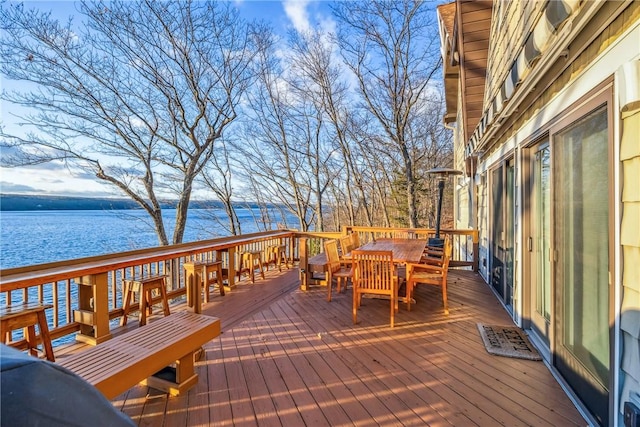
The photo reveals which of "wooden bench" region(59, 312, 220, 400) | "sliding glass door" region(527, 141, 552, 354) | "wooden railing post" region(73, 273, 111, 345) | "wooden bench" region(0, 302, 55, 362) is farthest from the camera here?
"wooden railing post" region(73, 273, 111, 345)

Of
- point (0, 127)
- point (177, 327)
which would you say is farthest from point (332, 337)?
point (0, 127)

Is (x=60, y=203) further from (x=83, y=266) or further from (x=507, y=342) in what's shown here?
(x=507, y=342)

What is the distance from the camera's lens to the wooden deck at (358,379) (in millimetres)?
2021

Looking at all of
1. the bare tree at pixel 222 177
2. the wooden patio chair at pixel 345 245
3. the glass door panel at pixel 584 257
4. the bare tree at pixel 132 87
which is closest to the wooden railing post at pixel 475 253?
the wooden patio chair at pixel 345 245

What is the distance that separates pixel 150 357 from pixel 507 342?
3173 mm

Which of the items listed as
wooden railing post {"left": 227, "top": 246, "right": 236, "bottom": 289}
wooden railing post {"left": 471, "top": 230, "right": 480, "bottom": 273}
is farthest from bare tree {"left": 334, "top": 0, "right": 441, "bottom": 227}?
wooden railing post {"left": 227, "top": 246, "right": 236, "bottom": 289}

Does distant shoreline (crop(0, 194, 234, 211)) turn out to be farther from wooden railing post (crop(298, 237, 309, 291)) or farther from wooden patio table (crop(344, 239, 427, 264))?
wooden patio table (crop(344, 239, 427, 264))

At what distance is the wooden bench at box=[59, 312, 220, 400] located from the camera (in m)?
1.75

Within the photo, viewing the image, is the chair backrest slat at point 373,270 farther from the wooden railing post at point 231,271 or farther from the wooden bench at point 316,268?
the wooden railing post at point 231,271

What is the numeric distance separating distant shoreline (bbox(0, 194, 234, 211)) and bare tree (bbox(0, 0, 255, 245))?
0.89m

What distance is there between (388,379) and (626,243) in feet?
5.88

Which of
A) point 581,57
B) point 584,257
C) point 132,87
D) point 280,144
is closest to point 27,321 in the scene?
point 584,257

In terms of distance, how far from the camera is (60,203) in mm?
7977

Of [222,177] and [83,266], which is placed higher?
[222,177]
